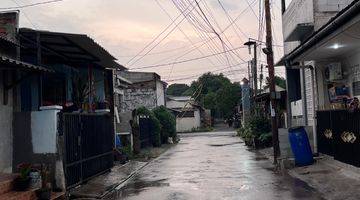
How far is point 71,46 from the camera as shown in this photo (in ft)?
50.5

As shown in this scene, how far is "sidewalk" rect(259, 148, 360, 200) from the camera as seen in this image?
1151 cm

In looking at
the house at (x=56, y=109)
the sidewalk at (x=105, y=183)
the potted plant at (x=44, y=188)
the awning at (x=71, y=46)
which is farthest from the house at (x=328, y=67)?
the potted plant at (x=44, y=188)

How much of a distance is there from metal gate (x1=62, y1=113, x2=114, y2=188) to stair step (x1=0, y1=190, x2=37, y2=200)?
2237 mm

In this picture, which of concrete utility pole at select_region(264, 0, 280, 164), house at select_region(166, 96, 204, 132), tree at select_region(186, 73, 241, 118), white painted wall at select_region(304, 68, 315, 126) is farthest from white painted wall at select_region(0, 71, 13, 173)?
tree at select_region(186, 73, 241, 118)

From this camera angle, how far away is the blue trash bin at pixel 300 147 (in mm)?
16981

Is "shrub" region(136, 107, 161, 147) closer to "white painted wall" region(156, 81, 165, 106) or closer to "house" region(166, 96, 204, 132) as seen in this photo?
"white painted wall" region(156, 81, 165, 106)

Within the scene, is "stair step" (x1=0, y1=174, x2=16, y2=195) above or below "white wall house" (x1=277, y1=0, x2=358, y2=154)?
below

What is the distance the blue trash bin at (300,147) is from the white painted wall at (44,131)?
8146 millimetres

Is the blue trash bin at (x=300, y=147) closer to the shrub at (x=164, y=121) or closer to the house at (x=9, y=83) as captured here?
the house at (x=9, y=83)

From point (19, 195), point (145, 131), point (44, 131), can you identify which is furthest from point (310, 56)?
point (145, 131)

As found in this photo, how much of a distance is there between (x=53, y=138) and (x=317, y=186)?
679 centimetres

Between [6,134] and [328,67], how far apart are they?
1104 centimetres

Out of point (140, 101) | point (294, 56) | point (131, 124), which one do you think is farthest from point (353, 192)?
point (140, 101)

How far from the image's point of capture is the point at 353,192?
447 inches
